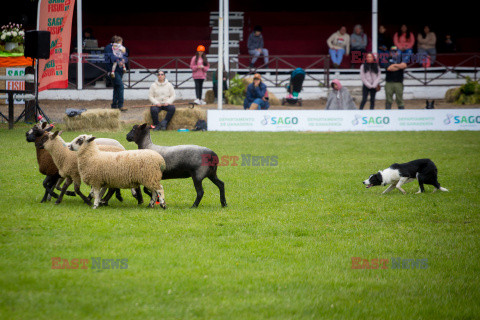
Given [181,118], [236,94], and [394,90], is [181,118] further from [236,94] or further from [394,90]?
[394,90]

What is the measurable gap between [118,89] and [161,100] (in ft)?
7.01

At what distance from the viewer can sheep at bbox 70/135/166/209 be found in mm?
9570

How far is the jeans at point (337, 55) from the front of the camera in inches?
1206

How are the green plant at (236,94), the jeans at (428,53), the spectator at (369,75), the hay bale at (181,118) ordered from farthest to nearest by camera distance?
the jeans at (428,53) → the green plant at (236,94) → the spectator at (369,75) → the hay bale at (181,118)

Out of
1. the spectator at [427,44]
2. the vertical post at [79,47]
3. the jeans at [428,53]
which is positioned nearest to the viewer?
the vertical post at [79,47]

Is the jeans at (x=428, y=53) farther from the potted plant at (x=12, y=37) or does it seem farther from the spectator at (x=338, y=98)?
the potted plant at (x=12, y=37)

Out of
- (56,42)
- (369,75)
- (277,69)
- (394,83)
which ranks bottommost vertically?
(394,83)

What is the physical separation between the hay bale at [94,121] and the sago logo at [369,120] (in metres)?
8.22

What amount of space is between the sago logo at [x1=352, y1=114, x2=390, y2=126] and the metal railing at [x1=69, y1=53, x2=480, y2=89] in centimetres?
720

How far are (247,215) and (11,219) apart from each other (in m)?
3.37

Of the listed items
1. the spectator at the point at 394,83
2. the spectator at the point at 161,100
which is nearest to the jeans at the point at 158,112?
the spectator at the point at 161,100

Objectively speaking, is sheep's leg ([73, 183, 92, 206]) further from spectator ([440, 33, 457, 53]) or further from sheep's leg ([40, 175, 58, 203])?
spectator ([440, 33, 457, 53])

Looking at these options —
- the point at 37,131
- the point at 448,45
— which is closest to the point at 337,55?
the point at 448,45

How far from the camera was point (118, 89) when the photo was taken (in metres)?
23.1
